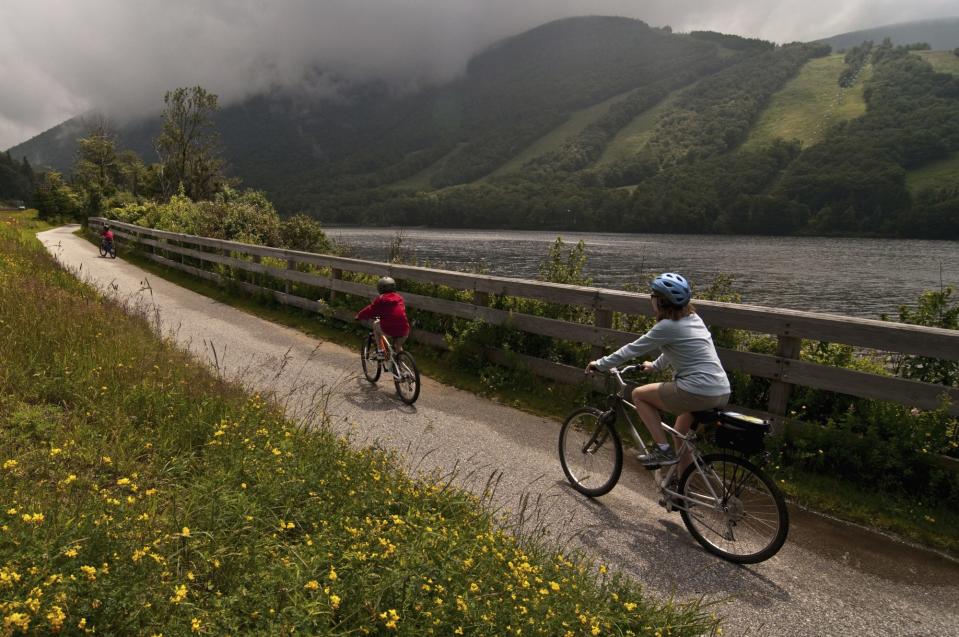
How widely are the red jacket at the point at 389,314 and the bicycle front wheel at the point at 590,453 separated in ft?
9.73

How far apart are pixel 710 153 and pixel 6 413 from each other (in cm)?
17895

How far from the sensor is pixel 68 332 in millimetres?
5879

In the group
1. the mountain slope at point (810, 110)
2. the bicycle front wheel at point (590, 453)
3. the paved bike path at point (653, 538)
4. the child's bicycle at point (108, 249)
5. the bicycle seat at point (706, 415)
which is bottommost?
the paved bike path at point (653, 538)

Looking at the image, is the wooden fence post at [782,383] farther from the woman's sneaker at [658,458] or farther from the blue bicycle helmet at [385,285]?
the blue bicycle helmet at [385,285]

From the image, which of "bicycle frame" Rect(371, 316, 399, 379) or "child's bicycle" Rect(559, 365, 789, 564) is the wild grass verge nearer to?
"child's bicycle" Rect(559, 365, 789, 564)

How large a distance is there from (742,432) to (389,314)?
483 cm

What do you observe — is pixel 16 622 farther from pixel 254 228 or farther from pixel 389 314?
pixel 254 228

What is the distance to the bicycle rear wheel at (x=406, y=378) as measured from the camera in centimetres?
725

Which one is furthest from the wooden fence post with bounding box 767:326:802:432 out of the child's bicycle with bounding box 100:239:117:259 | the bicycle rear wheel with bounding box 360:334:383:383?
the child's bicycle with bounding box 100:239:117:259

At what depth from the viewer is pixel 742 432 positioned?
396 centimetres

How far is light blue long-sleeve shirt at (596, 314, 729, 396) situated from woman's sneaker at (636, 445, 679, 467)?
621 millimetres

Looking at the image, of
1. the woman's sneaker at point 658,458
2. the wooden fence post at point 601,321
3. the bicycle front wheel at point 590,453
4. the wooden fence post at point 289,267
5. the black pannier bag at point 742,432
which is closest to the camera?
the black pannier bag at point 742,432

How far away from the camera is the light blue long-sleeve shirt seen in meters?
4.31

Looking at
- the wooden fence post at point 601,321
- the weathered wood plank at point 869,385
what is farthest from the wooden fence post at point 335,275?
the weathered wood plank at point 869,385
